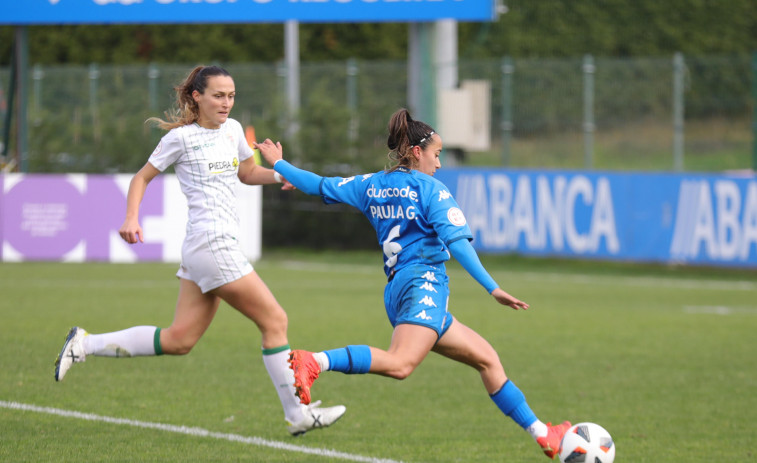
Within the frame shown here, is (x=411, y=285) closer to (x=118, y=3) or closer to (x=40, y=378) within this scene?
(x=40, y=378)

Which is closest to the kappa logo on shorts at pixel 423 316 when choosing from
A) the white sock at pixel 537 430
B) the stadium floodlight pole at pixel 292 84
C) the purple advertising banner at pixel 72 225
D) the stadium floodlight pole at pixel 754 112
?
the white sock at pixel 537 430

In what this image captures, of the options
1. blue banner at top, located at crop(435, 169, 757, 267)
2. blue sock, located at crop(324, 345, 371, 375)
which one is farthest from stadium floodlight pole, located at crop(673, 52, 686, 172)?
blue sock, located at crop(324, 345, 371, 375)

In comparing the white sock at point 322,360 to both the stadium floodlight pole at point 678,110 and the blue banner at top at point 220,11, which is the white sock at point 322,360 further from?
the blue banner at top at point 220,11

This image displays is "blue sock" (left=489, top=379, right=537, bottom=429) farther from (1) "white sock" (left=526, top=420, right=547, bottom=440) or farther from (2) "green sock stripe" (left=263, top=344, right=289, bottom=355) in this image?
(2) "green sock stripe" (left=263, top=344, right=289, bottom=355)

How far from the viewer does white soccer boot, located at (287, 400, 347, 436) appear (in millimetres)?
7012

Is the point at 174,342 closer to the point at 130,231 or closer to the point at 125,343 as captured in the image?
the point at 125,343

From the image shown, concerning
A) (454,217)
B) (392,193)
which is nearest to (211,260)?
(392,193)

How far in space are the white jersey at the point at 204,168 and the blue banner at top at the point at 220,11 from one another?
14465 millimetres

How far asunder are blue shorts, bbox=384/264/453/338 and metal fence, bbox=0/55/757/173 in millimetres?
14181

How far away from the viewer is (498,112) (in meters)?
21.6

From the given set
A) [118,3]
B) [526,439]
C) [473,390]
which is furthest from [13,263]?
[526,439]

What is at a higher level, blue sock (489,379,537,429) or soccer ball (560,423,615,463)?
blue sock (489,379,537,429)

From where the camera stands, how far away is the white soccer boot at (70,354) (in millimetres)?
6836

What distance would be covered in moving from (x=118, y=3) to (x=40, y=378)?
14.2 m
